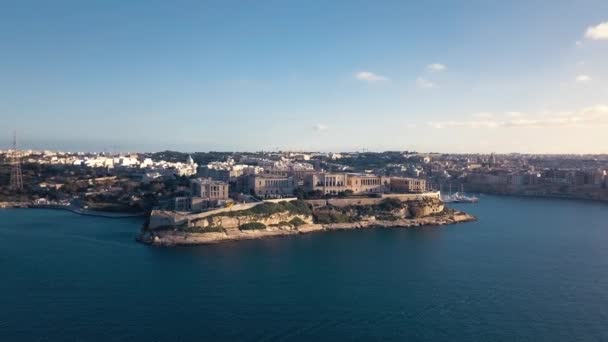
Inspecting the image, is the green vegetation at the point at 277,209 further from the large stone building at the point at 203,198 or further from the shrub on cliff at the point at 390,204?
the shrub on cliff at the point at 390,204

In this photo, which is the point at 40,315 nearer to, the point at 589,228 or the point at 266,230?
the point at 266,230

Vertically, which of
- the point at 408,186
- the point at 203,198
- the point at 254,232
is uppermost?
the point at 408,186

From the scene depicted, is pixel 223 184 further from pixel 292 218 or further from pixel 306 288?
pixel 306 288

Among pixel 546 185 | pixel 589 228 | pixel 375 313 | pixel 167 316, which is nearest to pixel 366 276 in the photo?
pixel 375 313

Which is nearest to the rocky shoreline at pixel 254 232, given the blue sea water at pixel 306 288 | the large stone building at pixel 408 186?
the blue sea water at pixel 306 288

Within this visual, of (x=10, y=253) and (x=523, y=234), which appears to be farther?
(x=523, y=234)

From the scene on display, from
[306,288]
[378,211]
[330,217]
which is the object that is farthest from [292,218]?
[306,288]
